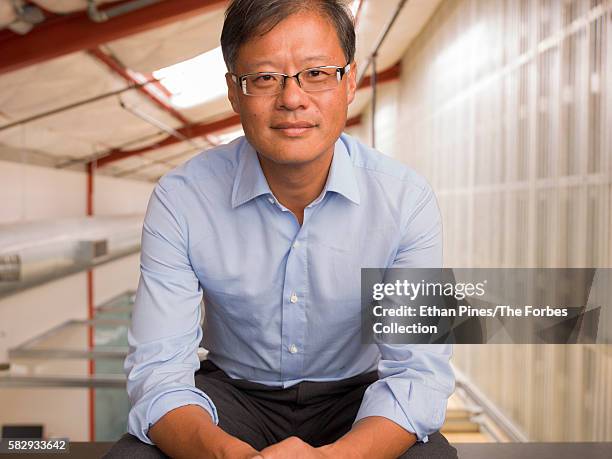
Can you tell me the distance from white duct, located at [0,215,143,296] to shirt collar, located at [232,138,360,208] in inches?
53.8

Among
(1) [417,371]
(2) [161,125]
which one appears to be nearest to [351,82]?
(1) [417,371]

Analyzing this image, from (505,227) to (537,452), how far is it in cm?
107

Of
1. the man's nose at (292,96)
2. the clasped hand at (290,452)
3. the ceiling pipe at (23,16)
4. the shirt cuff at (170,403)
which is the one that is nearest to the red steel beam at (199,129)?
the ceiling pipe at (23,16)

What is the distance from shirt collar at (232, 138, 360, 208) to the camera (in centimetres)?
94

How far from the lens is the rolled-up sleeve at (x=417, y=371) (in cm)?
84

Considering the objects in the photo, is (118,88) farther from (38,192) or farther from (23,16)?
(38,192)

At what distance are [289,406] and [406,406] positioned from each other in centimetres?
23

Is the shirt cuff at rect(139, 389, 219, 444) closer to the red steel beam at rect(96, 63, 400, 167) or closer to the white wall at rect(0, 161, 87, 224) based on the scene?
the red steel beam at rect(96, 63, 400, 167)

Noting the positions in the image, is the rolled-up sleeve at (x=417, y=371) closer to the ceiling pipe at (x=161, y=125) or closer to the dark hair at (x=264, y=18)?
the dark hair at (x=264, y=18)

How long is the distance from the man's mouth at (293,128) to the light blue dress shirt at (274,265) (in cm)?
11

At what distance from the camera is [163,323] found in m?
0.88

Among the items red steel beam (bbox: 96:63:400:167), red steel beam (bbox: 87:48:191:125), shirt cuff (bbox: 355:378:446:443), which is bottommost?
shirt cuff (bbox: 355:378:446:443)

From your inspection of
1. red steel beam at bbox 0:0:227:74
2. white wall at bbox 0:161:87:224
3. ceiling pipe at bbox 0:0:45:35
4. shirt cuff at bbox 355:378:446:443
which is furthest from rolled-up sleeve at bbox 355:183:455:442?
white wall at bbox 0:161:87:224

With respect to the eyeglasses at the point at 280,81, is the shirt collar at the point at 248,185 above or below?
below
